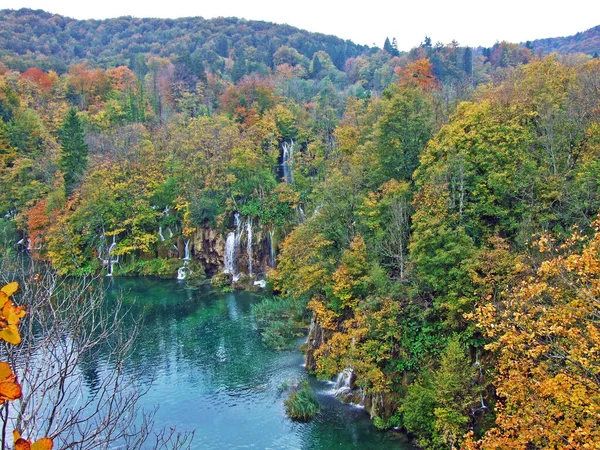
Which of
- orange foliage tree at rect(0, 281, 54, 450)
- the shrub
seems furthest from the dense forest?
orange foliage tree at rect(0, 281, 54, 450)

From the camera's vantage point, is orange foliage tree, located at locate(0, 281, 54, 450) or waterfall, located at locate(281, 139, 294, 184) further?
waterfall, located at locate(281, 139, 294, 184)

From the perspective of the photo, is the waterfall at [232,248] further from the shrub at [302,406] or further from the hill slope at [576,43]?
the hill slope at [576,43]

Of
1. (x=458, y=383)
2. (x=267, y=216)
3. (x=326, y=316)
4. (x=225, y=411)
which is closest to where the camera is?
(x=458, y=383)

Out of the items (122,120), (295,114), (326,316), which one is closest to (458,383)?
(326,316)

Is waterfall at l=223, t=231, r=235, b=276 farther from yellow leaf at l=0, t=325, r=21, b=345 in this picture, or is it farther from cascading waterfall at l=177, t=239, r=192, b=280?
yellow leaf at l=0, t=325, r=21, b=345

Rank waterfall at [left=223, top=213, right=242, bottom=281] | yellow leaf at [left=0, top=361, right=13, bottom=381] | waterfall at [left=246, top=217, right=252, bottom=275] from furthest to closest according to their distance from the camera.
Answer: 1. waterfall at [left=223, top=213, right=242, bottom=281]
2. waterfall at [left=246, top=217, right=252, bottom=275]
3. yellow leaf at [left=0, top=361, right=13, bottom=381]

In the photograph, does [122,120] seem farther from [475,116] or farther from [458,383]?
[458,383]

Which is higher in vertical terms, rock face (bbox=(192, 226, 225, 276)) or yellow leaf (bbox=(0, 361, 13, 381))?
yellow leaf (bbox=(0, 361, 13, 381))
